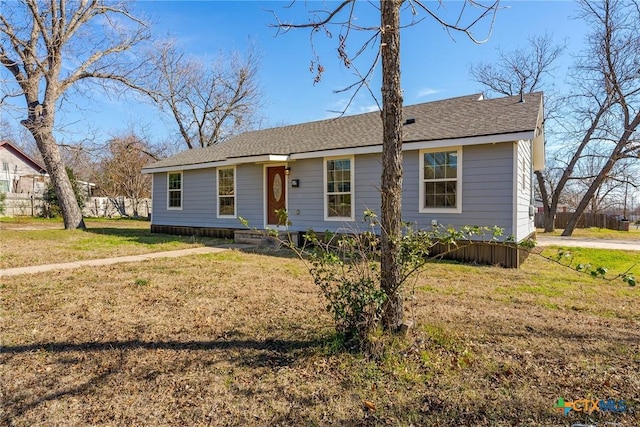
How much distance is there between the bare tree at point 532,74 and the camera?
19.5 m

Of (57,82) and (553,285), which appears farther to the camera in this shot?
(57,82)

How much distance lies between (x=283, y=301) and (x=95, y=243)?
7485 mm

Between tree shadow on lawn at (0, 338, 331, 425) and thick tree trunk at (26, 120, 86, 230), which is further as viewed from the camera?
thick tree trunk at (26, 120, 86, 230)

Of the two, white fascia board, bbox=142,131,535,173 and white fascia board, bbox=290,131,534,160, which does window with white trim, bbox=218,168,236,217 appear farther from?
white fascia board, bbox=290,131,534,160

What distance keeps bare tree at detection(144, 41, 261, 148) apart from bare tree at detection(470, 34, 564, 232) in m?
15.3

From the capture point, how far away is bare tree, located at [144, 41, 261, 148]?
80.3 ft

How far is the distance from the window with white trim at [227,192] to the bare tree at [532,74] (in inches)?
654

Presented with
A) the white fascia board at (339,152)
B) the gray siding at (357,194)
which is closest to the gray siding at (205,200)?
the gray siding at (357,194)

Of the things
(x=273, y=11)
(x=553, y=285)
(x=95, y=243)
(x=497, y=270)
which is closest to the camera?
(x=273, y=11)

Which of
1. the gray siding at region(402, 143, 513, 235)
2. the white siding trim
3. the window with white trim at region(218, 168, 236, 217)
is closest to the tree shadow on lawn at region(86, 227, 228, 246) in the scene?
the window with white trim at region(218, 168, 236, 217)

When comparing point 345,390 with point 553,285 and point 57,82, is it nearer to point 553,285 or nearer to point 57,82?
point 553,285

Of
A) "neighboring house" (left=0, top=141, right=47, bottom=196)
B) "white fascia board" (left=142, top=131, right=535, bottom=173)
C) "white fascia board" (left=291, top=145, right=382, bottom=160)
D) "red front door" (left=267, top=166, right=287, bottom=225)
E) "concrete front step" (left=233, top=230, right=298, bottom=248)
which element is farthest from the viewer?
"neighboring house" (left=0, top=141, right=47, bottom=196)

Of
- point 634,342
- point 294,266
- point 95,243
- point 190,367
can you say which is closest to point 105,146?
point 95,243

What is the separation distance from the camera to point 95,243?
9336 mm
